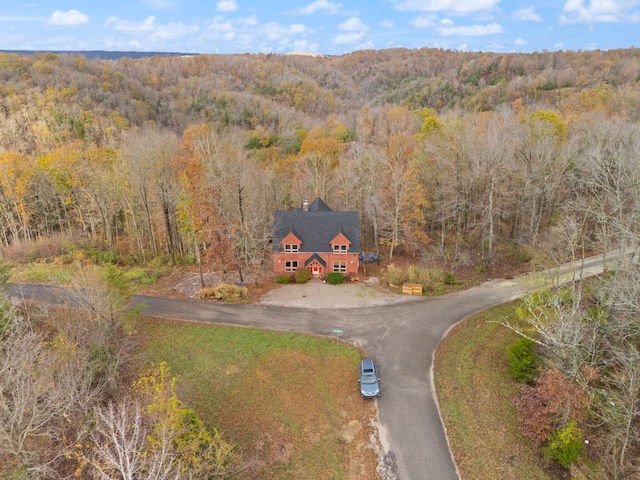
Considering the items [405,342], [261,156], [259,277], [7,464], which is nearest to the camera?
[7,464]

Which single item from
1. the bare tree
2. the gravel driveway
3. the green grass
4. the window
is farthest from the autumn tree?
the bare tree

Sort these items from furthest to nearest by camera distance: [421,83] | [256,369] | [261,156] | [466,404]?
Result: [421,83] → [261,156] → [256,369] → [466,404]

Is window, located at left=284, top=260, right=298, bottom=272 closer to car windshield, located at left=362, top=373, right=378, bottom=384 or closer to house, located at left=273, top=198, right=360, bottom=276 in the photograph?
house, located at left=273, top=198, right=360, bottom=276

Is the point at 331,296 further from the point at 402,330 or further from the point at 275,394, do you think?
the point at 275,394

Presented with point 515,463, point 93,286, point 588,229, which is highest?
point 93,286

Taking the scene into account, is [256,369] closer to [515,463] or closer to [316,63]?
[515,463]

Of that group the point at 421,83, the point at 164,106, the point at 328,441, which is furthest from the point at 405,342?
the point at 421,83

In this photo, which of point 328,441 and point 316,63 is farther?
point 316,63
